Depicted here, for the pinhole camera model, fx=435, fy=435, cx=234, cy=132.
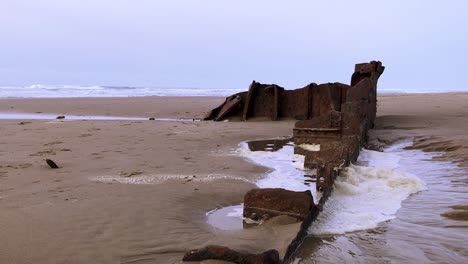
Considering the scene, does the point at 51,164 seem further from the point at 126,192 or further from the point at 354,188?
the point at 354,188

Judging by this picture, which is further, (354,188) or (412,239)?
(354,188)

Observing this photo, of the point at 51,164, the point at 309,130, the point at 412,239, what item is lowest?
the point at 412,239

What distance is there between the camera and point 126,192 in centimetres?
399

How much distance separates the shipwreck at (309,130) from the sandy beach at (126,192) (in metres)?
0.17

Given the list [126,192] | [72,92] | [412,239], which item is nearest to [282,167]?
[126,192]

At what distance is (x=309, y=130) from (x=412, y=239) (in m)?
3.91

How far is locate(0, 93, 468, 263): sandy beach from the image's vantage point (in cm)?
269

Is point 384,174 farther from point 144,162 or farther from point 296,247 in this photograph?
point 144,162

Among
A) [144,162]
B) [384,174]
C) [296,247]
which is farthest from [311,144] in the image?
[296,247]

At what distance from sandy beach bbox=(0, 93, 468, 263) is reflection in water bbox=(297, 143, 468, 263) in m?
0.12

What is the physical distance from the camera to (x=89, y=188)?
4078mm

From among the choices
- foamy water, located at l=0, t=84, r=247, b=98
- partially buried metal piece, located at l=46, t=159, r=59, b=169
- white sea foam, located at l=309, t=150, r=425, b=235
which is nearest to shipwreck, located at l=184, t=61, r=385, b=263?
white sea foam, located at l=309, t=150, r=425, b=235

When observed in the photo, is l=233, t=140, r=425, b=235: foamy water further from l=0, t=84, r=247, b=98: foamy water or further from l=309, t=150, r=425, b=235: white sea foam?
l=0, t=84, r=247, b=98: foamy water

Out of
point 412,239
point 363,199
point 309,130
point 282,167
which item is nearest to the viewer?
point 412,239
